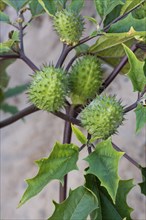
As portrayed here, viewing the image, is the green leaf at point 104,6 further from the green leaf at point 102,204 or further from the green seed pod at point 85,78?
the green leaf at point 102,204

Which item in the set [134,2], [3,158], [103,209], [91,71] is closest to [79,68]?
[91,71]

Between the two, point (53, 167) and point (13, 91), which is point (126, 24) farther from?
point (13, 91)

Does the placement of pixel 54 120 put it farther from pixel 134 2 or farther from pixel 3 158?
pixel 134 2

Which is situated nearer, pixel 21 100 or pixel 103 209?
pixel 103 209

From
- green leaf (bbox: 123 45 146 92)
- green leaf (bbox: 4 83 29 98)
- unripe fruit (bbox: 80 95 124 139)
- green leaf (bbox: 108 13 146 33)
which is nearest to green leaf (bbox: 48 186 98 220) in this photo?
unripe fruit (bbox: 80 95 124 139)

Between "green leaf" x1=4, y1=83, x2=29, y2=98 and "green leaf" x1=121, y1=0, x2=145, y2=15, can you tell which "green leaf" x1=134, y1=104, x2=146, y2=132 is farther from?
"green leaf" x1=4, y1=83, x2=29, y2=98
